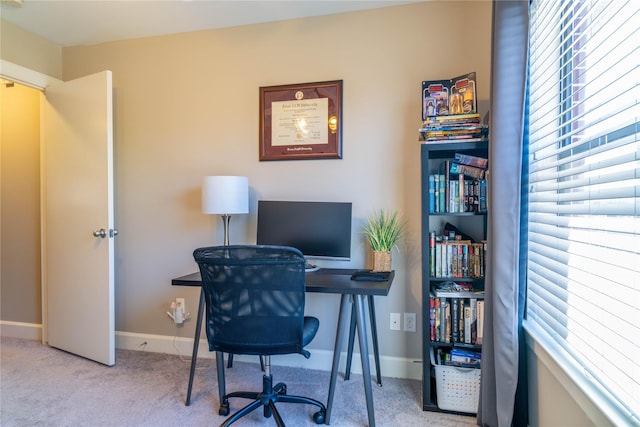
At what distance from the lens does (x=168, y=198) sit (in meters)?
2.69

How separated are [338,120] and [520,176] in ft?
3.95

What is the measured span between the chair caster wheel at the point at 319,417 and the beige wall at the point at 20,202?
2.62 meters

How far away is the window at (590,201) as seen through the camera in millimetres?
938

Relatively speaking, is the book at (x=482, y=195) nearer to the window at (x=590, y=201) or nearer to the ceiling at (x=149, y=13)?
the window at (x=590, y=201)

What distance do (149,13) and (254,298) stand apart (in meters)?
2.10

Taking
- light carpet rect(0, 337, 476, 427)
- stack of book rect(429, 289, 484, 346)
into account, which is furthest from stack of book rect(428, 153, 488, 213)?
light carpet rect(0, 337, 476, 427)

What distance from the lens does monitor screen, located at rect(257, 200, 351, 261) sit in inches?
85.3

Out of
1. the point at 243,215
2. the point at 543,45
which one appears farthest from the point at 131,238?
the point at 543,45

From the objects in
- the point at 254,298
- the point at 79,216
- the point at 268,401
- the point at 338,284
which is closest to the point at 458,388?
the point at 338,284

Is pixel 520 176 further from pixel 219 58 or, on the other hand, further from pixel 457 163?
pixel 219 58

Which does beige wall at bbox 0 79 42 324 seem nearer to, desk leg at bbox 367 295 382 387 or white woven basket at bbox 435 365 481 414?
desk leg at bbox 367 295 382 387

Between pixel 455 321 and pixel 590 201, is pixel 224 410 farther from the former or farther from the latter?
pixel 590 201

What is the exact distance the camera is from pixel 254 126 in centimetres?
252

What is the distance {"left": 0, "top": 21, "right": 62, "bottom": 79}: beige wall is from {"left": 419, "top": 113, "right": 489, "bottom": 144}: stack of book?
2957 mm
